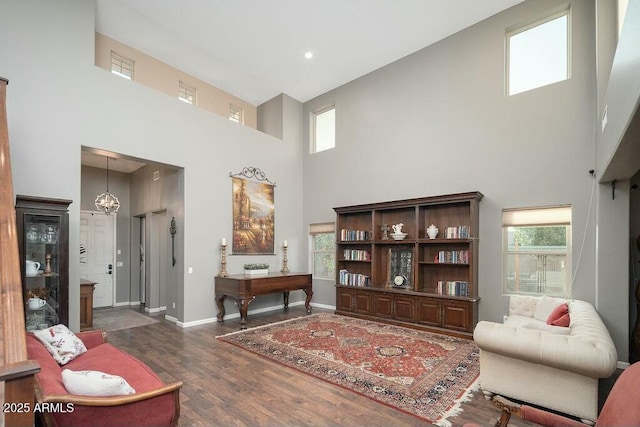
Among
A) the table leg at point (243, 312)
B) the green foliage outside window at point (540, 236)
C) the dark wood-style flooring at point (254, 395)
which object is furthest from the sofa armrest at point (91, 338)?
the green foliage outside window at point (540, 236)

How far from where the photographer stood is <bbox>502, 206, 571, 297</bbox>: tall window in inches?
189

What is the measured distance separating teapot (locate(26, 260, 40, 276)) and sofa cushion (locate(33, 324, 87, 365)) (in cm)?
110

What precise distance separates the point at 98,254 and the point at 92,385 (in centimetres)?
729

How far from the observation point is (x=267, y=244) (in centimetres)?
746

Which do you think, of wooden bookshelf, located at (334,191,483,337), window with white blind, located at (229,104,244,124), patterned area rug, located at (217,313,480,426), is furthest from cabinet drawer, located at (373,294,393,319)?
window with white blind, located at (229,104,244,124)

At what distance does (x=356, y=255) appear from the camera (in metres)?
6.91

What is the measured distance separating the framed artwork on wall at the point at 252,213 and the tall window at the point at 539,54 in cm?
519

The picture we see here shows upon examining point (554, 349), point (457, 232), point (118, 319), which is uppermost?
point (457, 232)

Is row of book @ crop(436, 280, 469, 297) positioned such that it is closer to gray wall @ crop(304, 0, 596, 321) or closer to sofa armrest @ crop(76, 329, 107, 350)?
gray wall @ crop(304, 0, 596, 321)

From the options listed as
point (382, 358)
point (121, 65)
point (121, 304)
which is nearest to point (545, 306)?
point (382, 358)

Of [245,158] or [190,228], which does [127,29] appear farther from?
[190,228]

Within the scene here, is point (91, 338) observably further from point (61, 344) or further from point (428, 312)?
point (428, 312)

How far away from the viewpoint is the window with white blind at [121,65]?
6.31m

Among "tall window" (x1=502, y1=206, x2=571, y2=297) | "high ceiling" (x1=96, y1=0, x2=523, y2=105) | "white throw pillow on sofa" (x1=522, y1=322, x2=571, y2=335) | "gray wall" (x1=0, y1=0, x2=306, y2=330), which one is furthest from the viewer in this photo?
"high ceiling" (x1=96, y1=0, x2=523, y2=105)
